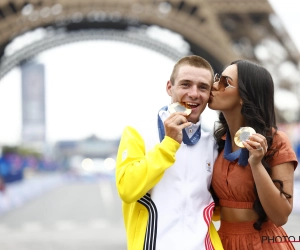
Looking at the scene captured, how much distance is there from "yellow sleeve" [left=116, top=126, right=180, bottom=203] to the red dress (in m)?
0.35

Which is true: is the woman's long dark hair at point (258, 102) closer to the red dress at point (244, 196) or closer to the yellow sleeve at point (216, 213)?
the red dress at point (244, 196)

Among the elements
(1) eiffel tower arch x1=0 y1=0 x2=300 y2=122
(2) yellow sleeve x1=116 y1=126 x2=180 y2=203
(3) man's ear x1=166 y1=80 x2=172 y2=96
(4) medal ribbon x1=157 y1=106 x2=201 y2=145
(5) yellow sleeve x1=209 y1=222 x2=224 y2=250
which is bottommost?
(5) yellow sleeve x1=209 y1=222 x2=224 y2=250

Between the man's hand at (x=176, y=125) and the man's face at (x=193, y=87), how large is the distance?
0.40 ft

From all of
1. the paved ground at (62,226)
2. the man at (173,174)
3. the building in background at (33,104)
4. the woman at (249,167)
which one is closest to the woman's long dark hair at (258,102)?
the woman at (249,167)

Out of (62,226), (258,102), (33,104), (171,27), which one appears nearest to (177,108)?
(258,102)

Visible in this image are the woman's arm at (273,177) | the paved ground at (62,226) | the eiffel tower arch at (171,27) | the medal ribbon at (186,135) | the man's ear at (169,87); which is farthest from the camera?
the eiffel tower arch at (171,27)

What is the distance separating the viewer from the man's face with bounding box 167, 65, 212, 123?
256cm

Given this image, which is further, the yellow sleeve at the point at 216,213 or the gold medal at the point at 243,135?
the yellow sleeve at the point at 216,213

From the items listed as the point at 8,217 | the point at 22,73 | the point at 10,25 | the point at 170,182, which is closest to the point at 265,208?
the point at 170,182

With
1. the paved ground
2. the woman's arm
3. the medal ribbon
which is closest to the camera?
the woman's arm

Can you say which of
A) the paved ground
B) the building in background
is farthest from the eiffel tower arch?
the building in background

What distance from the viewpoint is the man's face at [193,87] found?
101 inches

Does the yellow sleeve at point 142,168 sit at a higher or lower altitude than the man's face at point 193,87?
lower

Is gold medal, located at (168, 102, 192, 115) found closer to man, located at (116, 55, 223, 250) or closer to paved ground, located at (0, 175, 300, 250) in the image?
man, located at (116, 55, 223, 250)
